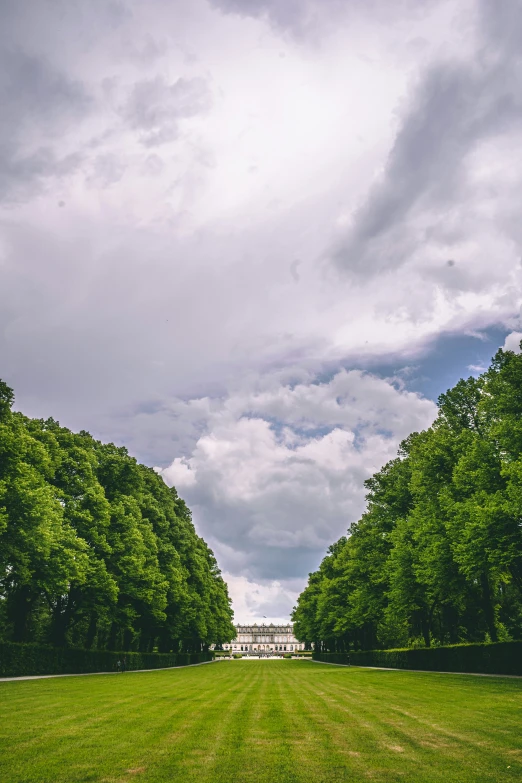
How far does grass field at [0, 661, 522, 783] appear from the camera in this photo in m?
11.1

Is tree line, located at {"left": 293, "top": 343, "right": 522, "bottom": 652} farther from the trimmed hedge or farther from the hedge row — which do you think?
the hedge row

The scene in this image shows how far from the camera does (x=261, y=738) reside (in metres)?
14.8

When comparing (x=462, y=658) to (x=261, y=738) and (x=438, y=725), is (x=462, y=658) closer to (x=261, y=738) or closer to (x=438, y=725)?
(x=438, y=725)

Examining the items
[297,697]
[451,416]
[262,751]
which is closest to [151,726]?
[262,751]

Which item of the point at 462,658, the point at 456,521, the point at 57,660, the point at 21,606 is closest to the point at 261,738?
the point at 456,521

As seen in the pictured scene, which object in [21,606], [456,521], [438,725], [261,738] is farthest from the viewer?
[21,606]

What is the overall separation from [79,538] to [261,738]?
27955mm

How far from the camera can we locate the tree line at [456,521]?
105ft

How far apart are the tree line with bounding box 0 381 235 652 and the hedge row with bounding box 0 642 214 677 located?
8.05ft

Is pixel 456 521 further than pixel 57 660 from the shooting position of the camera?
No

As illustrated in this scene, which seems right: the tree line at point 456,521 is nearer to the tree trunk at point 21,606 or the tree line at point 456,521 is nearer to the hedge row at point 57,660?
the hedge row at point 57,660

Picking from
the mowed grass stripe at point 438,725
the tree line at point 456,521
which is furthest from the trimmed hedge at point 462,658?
the mowed grass stripe at point 438,725

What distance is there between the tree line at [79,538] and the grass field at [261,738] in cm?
1088

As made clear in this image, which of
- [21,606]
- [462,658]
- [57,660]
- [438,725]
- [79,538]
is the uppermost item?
[79,538]
